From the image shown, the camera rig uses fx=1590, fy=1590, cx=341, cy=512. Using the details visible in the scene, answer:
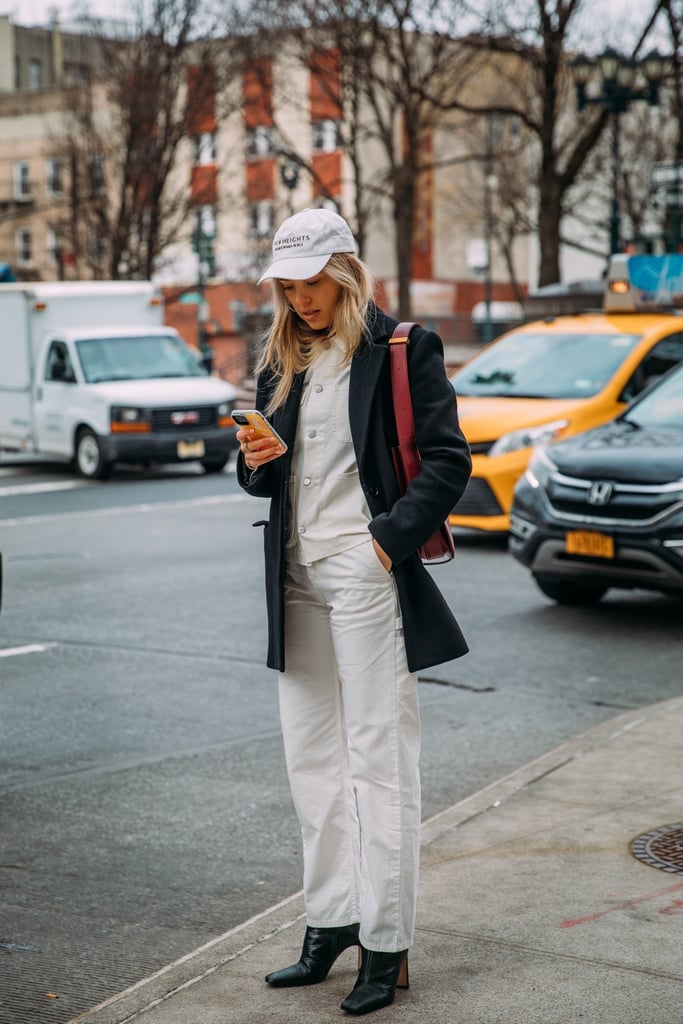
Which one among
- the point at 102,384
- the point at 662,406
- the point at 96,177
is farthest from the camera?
the point at 96,177

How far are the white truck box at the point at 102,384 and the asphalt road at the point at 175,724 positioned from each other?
694 cm

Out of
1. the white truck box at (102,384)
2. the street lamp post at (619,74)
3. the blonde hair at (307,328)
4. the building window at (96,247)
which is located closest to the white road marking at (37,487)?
the white truck box at (102,384)

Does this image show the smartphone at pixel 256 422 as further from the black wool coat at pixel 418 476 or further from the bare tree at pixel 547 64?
the bare tree at pixel 547 64

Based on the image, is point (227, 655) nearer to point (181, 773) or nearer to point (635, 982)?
point (181, 773)

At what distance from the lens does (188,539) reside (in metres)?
14.1

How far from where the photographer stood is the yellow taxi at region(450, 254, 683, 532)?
12.9 meters

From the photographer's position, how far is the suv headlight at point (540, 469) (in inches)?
390

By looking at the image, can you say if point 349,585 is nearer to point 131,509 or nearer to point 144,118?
point 131,509

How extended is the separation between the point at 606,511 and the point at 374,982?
587cm

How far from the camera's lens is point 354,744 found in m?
3.92

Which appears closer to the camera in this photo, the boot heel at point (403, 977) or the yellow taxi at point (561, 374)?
the boot heel at point (403, 977)

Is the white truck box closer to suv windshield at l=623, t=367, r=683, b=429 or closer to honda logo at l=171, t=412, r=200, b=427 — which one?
honda logo at l=171, t=412, r=200, b=427

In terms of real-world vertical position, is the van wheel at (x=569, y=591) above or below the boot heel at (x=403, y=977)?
below

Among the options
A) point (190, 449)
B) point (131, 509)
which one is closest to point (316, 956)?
point (131, 509)
